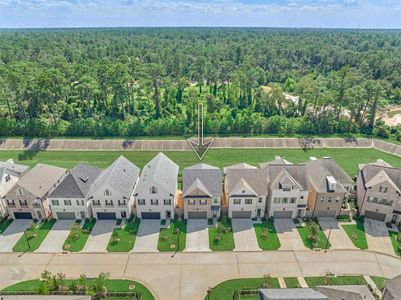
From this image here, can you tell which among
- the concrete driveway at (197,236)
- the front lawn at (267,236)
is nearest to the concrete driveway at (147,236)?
the concrete driveway at (197,236)

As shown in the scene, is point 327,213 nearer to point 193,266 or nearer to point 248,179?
point 248,179

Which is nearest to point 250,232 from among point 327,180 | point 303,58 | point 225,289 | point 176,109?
point 225,289

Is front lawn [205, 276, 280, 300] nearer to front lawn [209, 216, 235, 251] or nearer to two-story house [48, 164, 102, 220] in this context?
front lawn [209, 216, 235, 251]

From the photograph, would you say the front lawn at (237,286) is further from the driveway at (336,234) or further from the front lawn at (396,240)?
the front lawn at (396,240)

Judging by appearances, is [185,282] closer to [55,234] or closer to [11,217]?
[55,234]

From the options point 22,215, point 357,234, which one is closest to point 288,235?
point 357,234

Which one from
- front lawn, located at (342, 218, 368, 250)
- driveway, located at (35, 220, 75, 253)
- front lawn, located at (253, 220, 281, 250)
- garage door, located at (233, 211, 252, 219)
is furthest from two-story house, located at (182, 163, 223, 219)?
front lawn, located at (342, 218, 368, 250)

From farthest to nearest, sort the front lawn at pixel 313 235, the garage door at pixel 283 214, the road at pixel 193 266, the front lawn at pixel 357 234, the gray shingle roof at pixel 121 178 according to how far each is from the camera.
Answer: the garage door at pixel 283 214, the gray shingle roof at pixel 121 178, the front lawn at pixel 357 234, the front lawn at pixel 313 235, the road at pixel 193 266
